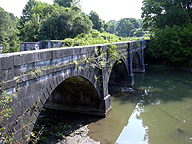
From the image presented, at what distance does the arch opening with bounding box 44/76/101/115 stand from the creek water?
1027 mm

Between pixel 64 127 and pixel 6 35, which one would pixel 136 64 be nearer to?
pixel 64 127

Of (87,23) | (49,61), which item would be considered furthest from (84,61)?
(87,23)

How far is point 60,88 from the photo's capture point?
9.77 metres

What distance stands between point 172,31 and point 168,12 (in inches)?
147

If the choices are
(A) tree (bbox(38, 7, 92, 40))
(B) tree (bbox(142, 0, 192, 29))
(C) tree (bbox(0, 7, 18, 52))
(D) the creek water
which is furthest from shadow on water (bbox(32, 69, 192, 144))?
(C) tree (bbox(0, 7, 18, 52))

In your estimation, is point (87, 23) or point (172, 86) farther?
point (87, 23)

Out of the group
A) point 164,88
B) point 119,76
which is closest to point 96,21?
point 119,76

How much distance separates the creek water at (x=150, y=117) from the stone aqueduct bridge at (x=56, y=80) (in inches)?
45.2

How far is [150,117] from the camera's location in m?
10.3

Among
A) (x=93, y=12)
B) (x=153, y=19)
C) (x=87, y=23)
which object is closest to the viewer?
(x=87, y=23)

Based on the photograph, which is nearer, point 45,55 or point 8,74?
point 8,74

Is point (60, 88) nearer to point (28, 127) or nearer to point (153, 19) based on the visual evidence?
point (28, 127)

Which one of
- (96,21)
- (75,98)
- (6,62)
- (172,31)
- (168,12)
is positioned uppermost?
(96,21)

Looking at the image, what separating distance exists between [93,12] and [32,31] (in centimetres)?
2122
